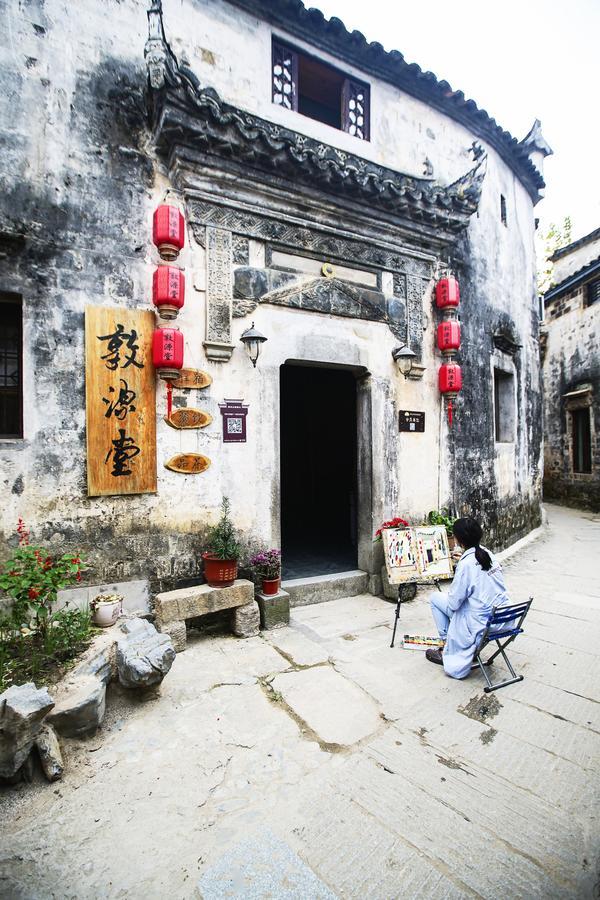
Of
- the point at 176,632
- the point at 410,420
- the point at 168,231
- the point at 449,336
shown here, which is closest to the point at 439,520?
the point at 410,420

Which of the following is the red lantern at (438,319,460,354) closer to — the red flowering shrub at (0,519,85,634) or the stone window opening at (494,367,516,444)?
the stone window opening at (494,367,516,444)

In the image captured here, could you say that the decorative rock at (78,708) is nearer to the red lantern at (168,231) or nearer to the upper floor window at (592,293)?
the red lantern at (168,231)

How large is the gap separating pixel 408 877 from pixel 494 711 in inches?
68.7

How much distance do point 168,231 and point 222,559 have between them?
3581 millimetres

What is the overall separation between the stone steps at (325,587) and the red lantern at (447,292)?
174 inches

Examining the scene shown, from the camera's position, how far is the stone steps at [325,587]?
19.9 ft

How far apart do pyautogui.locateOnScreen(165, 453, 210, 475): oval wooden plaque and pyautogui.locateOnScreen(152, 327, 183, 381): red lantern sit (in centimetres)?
92

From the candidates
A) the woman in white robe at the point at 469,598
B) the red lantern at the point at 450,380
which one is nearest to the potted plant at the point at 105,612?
the woman in white robe at the point at 469,598

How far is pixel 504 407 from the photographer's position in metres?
9.88

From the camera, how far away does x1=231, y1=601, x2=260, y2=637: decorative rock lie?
5.07m

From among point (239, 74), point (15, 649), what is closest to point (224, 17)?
point (239, 74)

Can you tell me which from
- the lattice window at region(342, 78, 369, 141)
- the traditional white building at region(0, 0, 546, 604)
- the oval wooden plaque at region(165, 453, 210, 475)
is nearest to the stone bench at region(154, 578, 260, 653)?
the traditional white building at region(0, 0, 546, 604)

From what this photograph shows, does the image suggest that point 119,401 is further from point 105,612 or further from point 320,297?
point 320,297

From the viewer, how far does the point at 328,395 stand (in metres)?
11.2
